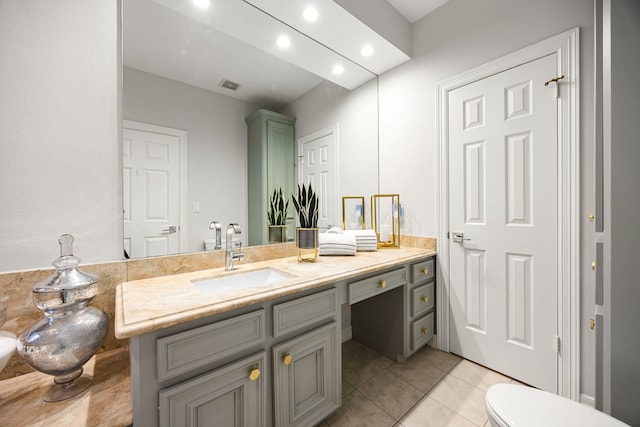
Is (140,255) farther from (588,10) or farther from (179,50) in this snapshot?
(588,10)

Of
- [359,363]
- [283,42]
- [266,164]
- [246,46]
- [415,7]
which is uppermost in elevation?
[415,7]

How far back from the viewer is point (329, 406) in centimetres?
128

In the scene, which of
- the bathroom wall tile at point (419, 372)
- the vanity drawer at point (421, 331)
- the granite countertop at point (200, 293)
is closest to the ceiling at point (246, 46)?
the granite countertop at point (200, 293)

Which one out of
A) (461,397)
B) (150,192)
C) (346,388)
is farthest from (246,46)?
(461,397)

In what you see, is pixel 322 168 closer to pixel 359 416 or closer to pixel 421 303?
pixel 421 303

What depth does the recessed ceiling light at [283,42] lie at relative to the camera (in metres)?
1.77

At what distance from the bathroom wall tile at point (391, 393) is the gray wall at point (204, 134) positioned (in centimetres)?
127

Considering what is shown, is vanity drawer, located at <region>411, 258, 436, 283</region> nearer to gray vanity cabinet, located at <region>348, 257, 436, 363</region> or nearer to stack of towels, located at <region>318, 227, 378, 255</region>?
gray vanity cabinet, located at <region>348, 257, 436, 363</region>

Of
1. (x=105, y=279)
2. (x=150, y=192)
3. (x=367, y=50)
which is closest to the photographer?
(x=105, y=279)

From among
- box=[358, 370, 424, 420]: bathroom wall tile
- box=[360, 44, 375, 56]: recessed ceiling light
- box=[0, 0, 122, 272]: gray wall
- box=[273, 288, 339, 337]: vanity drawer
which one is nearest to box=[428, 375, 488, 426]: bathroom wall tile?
box=[358, 370, 424, 420]: bathroom wall tile

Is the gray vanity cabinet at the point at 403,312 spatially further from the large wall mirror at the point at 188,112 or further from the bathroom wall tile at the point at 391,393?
the large wall mirror at the point at 188,112

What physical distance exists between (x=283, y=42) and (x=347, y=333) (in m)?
2.37

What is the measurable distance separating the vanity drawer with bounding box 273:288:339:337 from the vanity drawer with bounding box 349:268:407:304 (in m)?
0.15

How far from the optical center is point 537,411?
2.99ft
